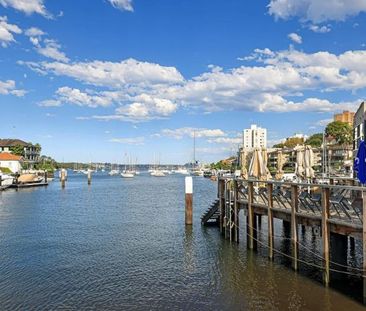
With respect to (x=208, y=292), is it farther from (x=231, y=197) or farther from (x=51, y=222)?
(x=51, y=222)

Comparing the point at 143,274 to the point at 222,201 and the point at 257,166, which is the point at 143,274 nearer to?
the point at 222,201

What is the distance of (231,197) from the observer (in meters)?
29.5

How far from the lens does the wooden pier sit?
53.6 feet

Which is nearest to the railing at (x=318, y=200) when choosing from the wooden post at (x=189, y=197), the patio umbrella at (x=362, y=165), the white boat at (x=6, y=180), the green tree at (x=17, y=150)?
the patio umbrella at (x=362, y=165)

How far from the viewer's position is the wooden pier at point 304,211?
16344 millimetres

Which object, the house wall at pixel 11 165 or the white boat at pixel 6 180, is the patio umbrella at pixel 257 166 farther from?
the house wall at pixel 11 165

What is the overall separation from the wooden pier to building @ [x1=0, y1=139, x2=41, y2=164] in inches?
5039

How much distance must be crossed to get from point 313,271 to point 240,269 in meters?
3.66

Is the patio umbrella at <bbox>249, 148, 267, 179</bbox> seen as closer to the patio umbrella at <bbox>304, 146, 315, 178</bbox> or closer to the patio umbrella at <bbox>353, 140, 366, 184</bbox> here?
the patio umbrella at <bbox>304, 146, 315, 178</bbox>

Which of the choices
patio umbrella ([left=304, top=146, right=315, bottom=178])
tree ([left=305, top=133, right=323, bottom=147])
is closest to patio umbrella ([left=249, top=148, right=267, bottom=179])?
patio umbrella ([left=304, top=146, right=315, bottom=178])

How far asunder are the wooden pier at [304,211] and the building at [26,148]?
5039 inches

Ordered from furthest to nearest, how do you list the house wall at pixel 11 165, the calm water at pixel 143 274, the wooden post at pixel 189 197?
the house wall at pixel 11 165 → the wooden post at pixel 189 197 → the calm water at pixel 143 274

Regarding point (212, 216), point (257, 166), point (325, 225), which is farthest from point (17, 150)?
point (325, 225)

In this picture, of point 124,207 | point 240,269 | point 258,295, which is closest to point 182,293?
point 258,295
